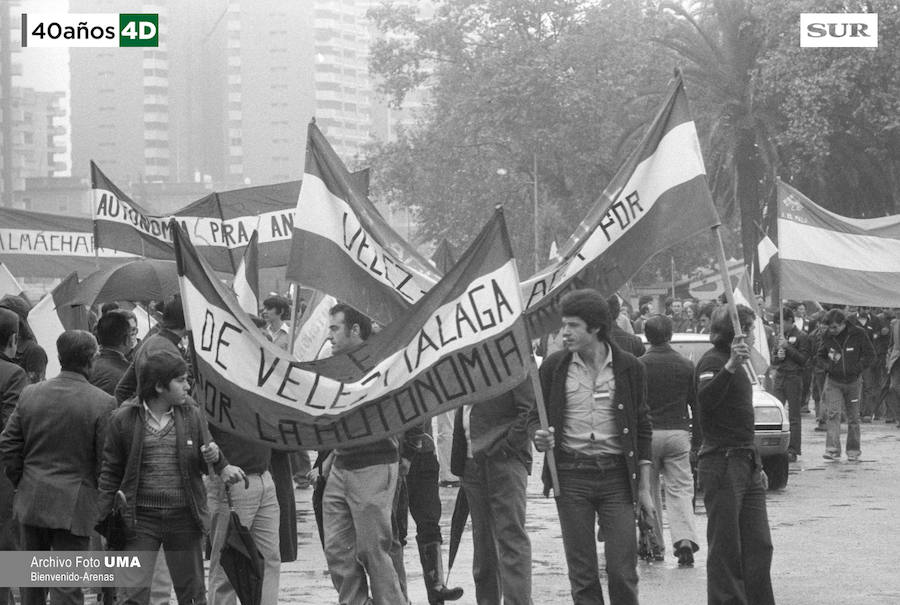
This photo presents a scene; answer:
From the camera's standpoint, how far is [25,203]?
4956 inches

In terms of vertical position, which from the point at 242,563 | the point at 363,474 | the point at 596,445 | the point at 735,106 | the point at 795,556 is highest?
the point at 735,106

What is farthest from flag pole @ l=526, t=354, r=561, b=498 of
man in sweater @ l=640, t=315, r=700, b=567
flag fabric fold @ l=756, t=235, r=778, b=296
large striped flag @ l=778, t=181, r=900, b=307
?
flag fabric fold @ l=756, t=235, r=778, b=296

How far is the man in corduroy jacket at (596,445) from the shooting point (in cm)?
772

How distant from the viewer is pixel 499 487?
8.79 metres

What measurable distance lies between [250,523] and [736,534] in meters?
2.56

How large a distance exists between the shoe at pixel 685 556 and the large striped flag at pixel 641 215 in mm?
2734

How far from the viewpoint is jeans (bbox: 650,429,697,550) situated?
37.2 ft

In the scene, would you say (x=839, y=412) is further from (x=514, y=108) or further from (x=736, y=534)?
(x=514, y=108)

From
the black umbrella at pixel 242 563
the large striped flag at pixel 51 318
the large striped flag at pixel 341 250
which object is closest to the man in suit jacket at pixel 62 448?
the black umbrella at pixel 242 563

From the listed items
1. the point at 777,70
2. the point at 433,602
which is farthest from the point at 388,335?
the point at 777,70

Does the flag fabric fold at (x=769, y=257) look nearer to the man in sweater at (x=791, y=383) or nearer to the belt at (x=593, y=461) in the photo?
the man in sweater at (x=791, y=383)

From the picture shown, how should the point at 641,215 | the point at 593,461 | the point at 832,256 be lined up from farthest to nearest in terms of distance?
the point at 832,256 < the point at 641,215 < the point at 593,461

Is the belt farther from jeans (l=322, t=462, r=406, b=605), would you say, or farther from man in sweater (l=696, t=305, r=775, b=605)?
jeans (l=322, t=462, r=406, b=605)

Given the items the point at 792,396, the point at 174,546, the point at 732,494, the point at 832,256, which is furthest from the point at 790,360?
the point at 174,546
